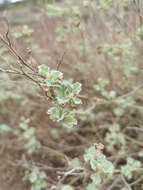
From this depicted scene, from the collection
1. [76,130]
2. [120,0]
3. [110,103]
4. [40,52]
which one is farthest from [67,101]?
[40,52]

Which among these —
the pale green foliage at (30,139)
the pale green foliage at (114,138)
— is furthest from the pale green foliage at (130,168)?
the pale green foliage at (30,139)

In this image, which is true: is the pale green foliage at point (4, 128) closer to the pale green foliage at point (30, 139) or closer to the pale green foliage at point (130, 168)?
the pale green foliage at point (30, 139)

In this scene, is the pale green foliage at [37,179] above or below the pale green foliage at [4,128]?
above

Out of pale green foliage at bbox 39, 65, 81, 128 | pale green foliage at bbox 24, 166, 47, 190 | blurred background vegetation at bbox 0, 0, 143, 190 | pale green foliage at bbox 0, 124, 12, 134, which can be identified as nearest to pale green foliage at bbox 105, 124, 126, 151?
blurred background vegetation at bbox 0, 0, 143, 190

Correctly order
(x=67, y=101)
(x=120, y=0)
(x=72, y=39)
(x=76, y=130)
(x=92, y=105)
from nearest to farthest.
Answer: (x=67, y=101), (x=120, y=0), (x=92, y=105), (x=76, y=130), (x=72, y=39)

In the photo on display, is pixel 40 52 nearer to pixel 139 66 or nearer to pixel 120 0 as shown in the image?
pixel 139 66

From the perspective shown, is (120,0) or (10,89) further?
(10,89)

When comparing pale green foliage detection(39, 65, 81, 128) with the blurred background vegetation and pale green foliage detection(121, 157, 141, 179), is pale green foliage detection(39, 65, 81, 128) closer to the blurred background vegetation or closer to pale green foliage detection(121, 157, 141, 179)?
pale green foliage detection(121, 157, 141, 179)
